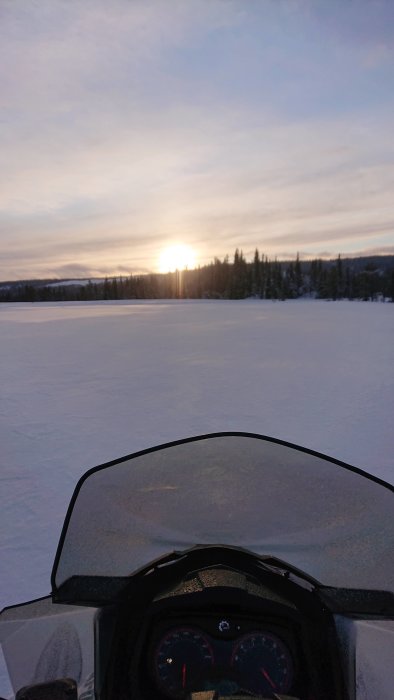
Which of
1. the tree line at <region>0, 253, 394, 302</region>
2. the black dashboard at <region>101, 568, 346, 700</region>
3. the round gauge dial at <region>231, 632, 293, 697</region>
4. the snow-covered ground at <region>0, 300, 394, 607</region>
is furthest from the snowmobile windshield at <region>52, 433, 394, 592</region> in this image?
the tree line at <region>0, 253, 394, 302</region>

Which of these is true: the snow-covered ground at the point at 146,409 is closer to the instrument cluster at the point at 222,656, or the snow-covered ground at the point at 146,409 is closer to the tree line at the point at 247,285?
the instrument cluster at the point at 222,656

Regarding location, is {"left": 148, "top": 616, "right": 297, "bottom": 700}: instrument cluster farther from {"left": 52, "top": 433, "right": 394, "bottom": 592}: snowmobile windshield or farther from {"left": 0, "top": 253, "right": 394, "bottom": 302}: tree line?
{"left": 0, "top": 253, "right": 394, "bottom": 302}: tree line

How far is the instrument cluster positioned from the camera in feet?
4.04

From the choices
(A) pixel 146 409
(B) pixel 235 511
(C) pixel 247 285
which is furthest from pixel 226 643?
(C) pixel 247 285

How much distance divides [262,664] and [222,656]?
11 centimetres

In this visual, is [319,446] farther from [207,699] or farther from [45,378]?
A: [45,378]

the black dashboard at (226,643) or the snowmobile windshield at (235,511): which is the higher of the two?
the snowmobile windshield at (235,511)

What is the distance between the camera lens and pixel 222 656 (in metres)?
1.28

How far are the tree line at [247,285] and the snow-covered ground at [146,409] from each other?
249ft

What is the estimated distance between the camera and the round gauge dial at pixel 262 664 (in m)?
1.23

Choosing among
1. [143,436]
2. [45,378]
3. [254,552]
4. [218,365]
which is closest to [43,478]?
[143,436]

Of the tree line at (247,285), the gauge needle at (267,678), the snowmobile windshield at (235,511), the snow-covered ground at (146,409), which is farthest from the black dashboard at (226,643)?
the tree line at (247,285)

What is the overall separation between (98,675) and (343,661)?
703 mm

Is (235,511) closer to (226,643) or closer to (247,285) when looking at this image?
(226,643)
